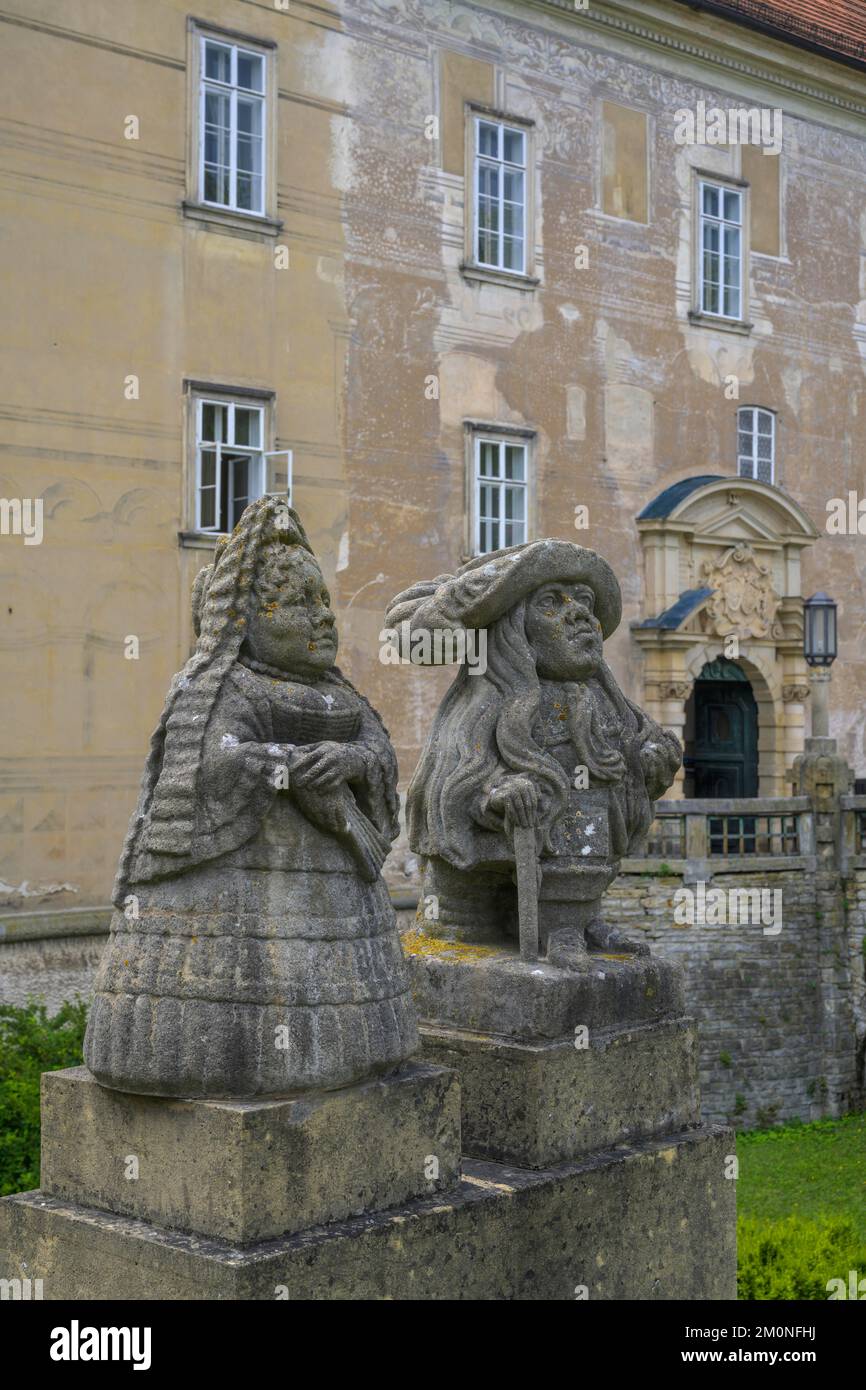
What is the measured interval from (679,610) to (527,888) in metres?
15.3

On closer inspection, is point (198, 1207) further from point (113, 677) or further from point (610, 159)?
point (610, 159)

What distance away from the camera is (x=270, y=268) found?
665 inches

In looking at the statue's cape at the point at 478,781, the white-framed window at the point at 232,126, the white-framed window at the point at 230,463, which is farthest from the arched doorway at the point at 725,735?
the statue's cape at the point at 478,781

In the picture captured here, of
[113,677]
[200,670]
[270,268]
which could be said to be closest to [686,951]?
[113,677]

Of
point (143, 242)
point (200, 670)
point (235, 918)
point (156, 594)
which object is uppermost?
point (143, 242)

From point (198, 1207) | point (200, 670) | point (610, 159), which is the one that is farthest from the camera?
point (610, 159)

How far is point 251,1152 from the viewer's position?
420 centimetres

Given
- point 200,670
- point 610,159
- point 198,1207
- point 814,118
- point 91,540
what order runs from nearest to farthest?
point 198,1207
point 200,670
point 91,540
point 610,159
point 814,118

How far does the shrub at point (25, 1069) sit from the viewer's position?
9.06 metres

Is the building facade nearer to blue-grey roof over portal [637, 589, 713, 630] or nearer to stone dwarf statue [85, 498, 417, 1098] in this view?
blue-grey roof over portal [637, 589, 713, 630]

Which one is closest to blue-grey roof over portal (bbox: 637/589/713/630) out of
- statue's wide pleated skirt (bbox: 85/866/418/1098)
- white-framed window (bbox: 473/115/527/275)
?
white-framed window (bbox: 473/115/527/275)

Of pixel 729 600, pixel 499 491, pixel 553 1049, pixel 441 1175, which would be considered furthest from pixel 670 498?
pixel 441 1175

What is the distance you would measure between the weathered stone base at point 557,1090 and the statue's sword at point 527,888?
1.10 ft

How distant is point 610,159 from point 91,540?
866 centimetres
